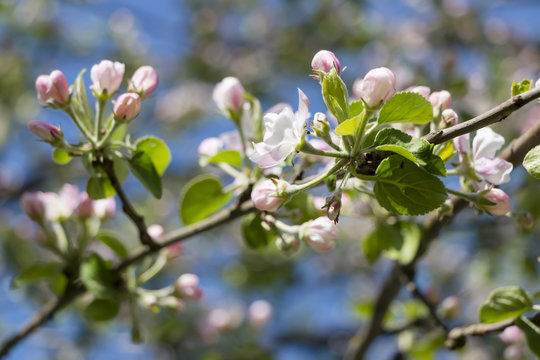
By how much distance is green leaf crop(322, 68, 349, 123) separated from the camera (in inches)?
37.4

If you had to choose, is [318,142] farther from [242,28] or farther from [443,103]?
[242,28]

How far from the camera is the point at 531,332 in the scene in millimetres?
1160

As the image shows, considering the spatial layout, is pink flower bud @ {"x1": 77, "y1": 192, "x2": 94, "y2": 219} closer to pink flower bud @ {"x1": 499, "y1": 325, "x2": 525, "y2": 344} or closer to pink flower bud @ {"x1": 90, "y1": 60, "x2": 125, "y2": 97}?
pink flower bud @ {"x1": 90, "y1": 60, "x2": 125, "y2": 97}

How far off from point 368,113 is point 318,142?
0.31m

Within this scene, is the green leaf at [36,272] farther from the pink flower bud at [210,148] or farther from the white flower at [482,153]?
the white flower at [482,153]

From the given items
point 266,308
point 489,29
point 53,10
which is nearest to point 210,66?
point 53,10

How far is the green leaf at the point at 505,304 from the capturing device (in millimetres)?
1193

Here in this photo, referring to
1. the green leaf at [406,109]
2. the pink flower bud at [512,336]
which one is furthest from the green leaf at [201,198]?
the pink flower bud at [512,336]

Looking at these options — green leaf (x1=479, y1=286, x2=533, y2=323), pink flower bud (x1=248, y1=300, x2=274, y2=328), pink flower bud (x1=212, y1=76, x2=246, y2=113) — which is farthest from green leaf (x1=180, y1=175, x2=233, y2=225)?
pink flower bud (x1=248, y1=300, x2=274, y2=328)

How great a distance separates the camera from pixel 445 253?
4812 mm

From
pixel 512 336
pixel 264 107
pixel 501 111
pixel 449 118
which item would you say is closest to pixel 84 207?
pixel 449 118

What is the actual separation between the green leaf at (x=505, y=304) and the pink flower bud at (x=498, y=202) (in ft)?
0.85

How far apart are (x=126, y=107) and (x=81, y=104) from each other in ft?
0.44

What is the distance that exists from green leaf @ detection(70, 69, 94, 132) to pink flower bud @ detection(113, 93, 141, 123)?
103 mm
